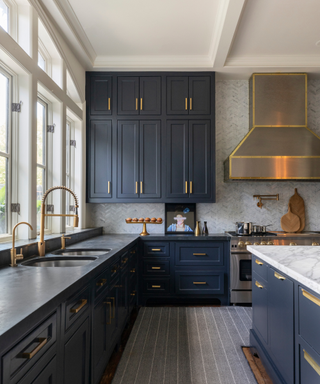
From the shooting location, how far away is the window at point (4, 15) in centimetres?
237

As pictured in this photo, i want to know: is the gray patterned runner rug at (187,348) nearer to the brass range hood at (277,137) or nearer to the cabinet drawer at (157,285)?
the cabinet drawer at (157,285)

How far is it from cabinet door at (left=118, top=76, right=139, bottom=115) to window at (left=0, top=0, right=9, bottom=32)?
1.75m

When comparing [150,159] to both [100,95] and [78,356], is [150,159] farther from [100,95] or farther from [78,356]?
[78,356]

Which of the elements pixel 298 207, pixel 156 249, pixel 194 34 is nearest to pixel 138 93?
pixel 194 34

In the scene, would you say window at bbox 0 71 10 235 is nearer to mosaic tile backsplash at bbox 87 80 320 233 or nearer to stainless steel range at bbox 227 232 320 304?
mosaic tile backsplash at bbox 87 80 320 233

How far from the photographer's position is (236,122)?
174 inches

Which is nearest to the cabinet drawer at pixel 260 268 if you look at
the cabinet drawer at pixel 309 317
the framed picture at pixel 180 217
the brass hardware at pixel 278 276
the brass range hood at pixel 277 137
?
the brass hardware at pixel 278 276

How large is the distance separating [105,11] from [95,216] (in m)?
2.58

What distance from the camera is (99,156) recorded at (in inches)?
160

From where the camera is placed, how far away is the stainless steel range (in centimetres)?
373

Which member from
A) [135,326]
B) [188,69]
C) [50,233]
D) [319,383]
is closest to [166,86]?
[188,69]

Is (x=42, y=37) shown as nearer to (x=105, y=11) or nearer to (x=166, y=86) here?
(x=105, y=11)

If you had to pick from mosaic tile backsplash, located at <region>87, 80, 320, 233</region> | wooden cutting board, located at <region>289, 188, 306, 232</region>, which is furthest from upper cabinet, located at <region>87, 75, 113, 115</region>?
wooden cutting board, located at <region>289, 188, 306, 232</region>

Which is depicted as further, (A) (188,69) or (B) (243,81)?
(B) (243,81)
